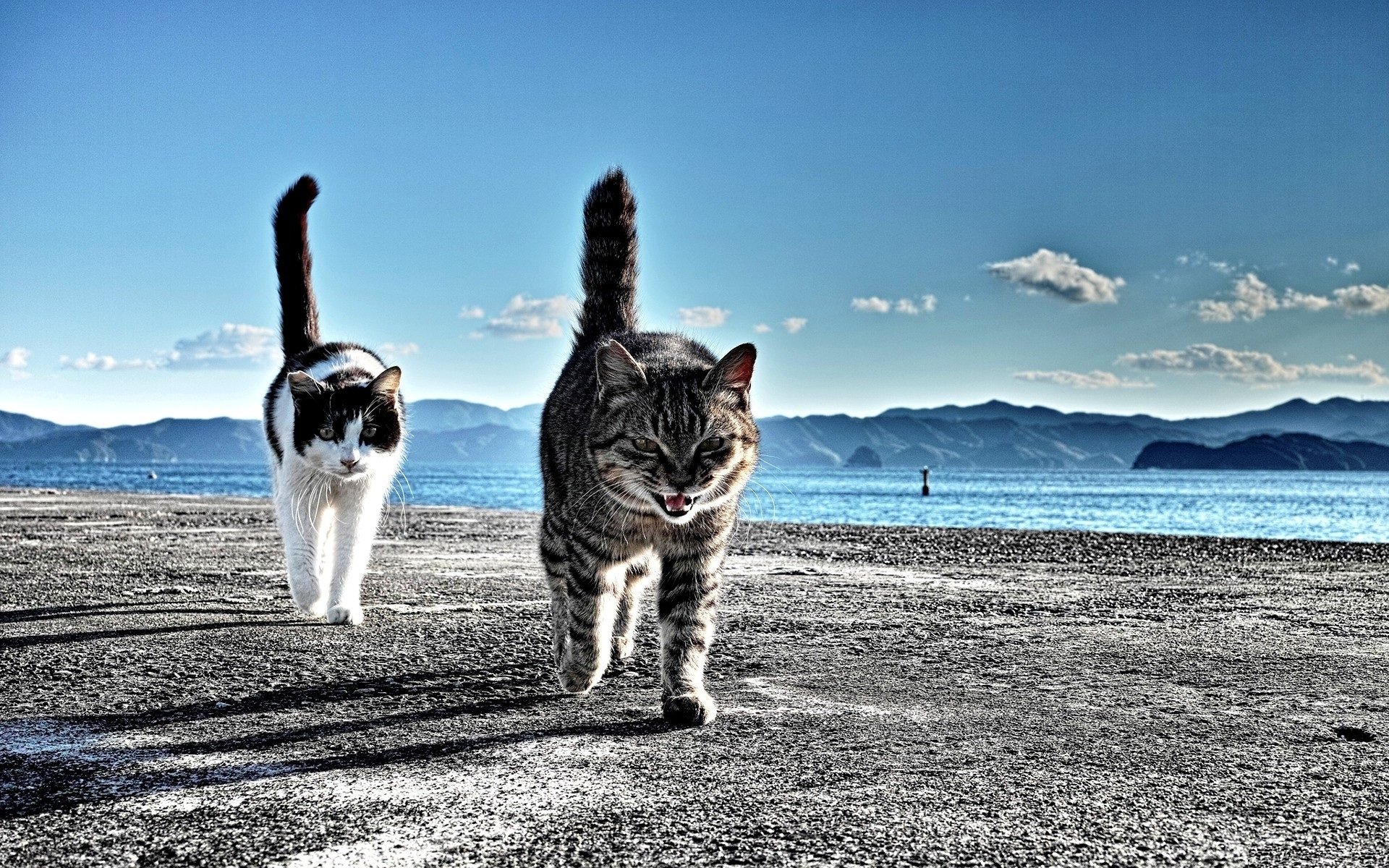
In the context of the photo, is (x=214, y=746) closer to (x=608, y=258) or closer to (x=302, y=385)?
(x=302, y=385)

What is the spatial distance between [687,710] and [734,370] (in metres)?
1.35

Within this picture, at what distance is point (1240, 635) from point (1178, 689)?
1913 millimetres

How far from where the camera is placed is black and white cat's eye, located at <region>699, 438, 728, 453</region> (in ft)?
13.3

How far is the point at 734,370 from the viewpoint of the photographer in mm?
4270

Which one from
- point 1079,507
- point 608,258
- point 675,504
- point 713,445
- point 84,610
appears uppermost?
point 608,258

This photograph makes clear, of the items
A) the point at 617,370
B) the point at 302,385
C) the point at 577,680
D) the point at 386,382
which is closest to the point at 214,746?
the point at 577,680

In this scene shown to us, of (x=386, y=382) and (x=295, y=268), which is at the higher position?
(x=295, y=268)

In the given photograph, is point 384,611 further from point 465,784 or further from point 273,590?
point 465,784

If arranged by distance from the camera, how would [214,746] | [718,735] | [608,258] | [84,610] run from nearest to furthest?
1. [214,746]
2. [718,735]
3. [608,258]
4. [84,610]

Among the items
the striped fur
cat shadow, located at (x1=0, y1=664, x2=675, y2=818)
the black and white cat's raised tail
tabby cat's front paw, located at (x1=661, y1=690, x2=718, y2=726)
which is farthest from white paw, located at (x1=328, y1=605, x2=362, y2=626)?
tabby cat's front paw, located at (x1=661, y1=690, x2=718, y2=726)

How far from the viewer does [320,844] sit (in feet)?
8.59

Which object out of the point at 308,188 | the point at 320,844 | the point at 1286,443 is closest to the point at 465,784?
the point at 320,844

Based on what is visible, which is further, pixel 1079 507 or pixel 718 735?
pixel 1079 507

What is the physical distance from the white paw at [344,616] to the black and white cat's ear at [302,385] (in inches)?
50.3
